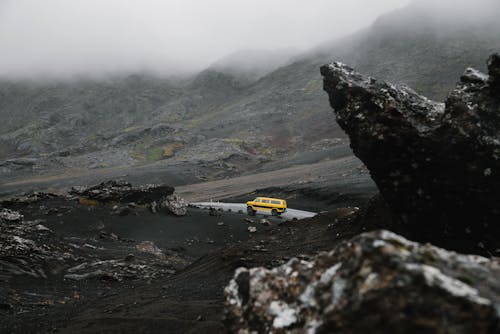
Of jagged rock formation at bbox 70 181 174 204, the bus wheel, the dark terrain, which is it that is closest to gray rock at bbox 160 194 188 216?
the dark terrain

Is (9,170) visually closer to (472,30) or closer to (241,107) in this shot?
(241,107)

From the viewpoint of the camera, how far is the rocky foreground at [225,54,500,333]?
3.54 metres

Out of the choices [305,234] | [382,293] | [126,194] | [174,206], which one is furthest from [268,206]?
[382,293]

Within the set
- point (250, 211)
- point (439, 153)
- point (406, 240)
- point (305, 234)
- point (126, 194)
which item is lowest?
point (250, 211)

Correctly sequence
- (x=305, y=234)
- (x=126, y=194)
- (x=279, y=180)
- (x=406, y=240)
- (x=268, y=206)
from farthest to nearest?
(x=279, y=180) → (x=268, y=206) → (x=126, y=194) → (x=305, y=234) → (x=406, y=240)

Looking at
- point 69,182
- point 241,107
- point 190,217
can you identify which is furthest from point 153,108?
point 190,217

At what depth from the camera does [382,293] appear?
Result: 3.65 metres

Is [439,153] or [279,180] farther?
[279,180]

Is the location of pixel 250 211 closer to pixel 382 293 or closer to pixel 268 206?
pixel 268 206

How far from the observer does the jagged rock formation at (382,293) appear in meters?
3.41

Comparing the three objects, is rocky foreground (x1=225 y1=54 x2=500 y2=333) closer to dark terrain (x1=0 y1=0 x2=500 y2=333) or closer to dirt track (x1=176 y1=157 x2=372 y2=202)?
dark terrain (x1=0 y1=0 x2=500 y2=333)

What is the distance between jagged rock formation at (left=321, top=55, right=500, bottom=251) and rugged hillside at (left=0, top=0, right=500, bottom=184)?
7188 cm

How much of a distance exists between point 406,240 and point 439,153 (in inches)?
280

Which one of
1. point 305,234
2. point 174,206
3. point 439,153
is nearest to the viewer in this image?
point 439,153
